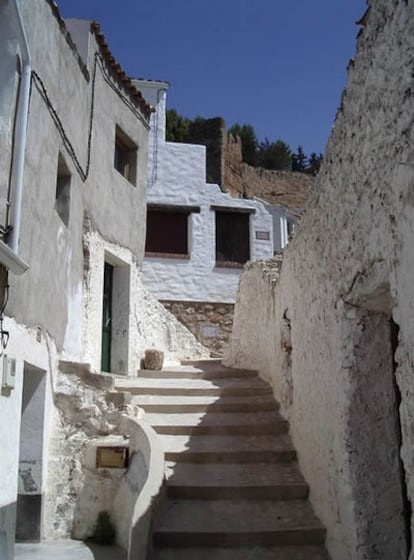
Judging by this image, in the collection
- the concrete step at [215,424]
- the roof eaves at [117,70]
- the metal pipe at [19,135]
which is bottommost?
the concrete step at [215,424]

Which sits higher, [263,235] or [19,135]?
[263,235]

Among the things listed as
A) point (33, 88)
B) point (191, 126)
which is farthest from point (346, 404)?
point (191, 126)

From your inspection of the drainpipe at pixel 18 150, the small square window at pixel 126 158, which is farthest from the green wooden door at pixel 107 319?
the drainpipe at pixel 18 150

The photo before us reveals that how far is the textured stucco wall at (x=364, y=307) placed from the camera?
3.21 m

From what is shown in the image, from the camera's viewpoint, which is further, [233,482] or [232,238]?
[232,238]

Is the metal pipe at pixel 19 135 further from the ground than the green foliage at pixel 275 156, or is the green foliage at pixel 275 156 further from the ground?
the green foliage at pixel 275 156

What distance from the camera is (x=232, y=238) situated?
56.9 feet

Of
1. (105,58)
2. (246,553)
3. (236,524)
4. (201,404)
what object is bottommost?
(246,553)

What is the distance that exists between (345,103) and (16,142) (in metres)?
2.83

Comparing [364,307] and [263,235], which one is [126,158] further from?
[263,235]

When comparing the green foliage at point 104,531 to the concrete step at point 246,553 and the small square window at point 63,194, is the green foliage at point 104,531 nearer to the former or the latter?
the concrete step at point 246,553

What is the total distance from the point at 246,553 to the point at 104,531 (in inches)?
69.2

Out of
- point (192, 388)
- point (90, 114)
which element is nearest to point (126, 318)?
point (192, 388)

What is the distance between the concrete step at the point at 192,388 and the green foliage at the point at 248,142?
2401cm
